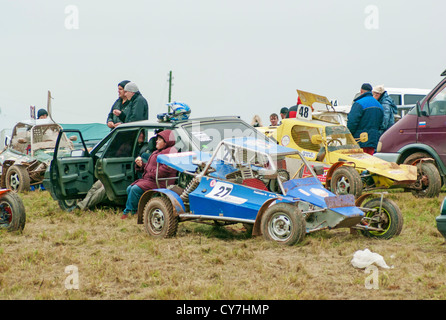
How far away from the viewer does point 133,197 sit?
370 inches

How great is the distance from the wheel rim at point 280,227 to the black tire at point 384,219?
42.8 inches

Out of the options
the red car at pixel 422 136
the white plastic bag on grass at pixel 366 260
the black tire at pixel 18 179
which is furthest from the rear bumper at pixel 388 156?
the black tire at pixel 18 179

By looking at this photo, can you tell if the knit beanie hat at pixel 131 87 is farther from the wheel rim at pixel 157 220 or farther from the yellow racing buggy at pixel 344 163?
the wheel rim at pixel 157 220

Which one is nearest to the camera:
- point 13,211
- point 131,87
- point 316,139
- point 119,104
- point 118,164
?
point 13,211

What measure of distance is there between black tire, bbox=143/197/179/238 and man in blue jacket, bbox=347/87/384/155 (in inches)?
226

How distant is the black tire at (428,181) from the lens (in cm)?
1108

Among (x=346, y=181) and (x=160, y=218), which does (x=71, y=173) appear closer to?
(x=160, y=218)

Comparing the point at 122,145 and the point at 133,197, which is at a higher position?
the point at 122,145

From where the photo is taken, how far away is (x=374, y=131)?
41.5 ft

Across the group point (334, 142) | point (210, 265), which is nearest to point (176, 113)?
point (334, 142)

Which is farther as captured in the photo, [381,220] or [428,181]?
[428,181]

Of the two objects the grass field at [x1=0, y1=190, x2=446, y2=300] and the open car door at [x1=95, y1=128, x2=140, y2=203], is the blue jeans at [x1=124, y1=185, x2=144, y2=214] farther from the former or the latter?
the grass field at [x1=0, y1=190, x2=446, y2=300]

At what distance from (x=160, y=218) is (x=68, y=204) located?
3.11 meters

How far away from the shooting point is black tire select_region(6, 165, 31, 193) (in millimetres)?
13984
